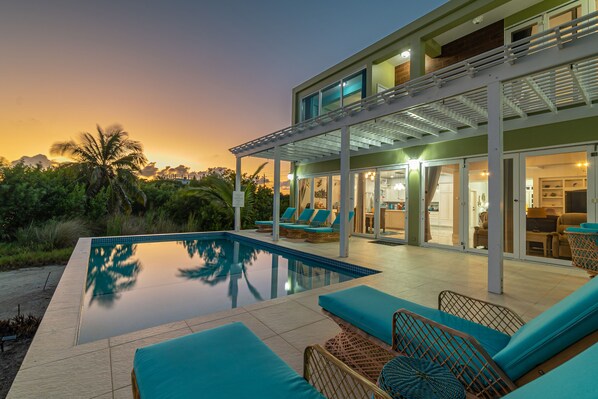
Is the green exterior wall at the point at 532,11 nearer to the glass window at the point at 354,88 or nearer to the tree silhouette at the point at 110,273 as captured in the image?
the glass window at the point at 354,88

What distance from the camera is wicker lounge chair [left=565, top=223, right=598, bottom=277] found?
3.62 metres

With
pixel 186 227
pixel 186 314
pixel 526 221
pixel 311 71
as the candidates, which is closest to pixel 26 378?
pixel 186 314

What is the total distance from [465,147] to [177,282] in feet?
26.3

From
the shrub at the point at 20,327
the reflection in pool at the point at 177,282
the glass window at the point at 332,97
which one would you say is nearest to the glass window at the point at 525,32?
the glass window at the point at 332,97

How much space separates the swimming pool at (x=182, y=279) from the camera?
3.63 metres

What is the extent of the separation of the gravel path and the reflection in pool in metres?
0.55

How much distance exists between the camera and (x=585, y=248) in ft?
12.1

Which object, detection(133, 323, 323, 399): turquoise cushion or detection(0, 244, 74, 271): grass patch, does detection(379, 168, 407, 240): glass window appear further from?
detection(0, 244, 74, 271): grass patch

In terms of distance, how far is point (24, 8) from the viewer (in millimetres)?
8117

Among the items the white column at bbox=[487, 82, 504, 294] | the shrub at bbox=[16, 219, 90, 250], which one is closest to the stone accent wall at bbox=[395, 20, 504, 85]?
the white column at bbox=[487, 82, 504, 294]

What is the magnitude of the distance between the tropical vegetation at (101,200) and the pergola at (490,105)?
4536 millimetres

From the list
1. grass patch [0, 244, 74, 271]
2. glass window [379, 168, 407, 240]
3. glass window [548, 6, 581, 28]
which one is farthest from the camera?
glass window [379, 168, 407, 240]

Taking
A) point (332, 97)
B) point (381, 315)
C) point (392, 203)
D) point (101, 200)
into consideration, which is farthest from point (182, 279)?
point (332, 97)

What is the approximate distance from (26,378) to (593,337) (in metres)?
3.35
